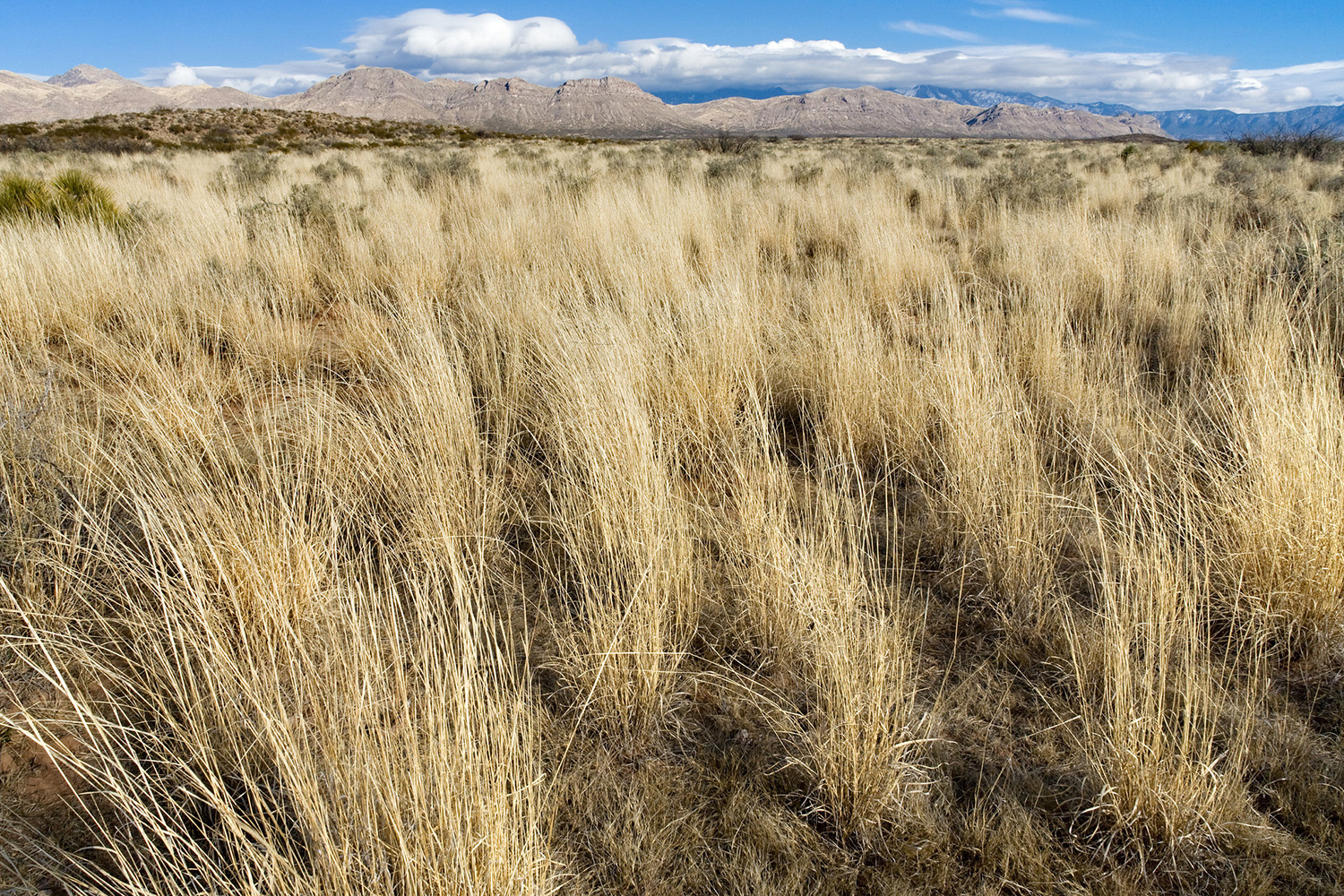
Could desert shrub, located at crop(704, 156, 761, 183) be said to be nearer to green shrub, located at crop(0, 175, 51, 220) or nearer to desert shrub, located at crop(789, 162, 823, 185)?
desert shrub, located at crop(789, 162, 823, 185)

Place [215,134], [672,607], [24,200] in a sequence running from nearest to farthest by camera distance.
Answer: [672,607], [24,200], [215,134]

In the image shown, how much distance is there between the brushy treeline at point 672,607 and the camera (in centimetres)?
144

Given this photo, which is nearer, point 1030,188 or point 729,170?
point 1030,188

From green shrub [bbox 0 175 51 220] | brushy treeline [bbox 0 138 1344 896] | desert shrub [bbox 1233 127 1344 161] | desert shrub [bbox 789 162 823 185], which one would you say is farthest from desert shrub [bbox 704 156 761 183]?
desert shrub [bbox 1233 127 1344 161]

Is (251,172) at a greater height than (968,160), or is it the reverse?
(968,160)

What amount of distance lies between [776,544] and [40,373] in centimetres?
392

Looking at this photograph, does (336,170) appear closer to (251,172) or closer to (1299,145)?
(251,172)

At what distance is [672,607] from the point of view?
7.11 ft

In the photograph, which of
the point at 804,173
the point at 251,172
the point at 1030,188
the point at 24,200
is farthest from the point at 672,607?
the point at 251,172

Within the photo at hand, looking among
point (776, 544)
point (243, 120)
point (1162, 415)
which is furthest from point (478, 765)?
point (243, 120)

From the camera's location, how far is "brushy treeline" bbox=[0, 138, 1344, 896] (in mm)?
1440

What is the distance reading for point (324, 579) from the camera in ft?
7.20

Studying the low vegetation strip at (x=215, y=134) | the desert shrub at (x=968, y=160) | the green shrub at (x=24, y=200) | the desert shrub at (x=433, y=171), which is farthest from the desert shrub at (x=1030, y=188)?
the low vegetation strip at (x=215, y=134)

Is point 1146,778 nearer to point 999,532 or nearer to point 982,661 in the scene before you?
point 982,661
